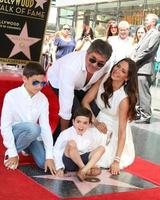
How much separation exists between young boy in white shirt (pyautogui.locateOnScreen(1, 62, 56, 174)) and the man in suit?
3.21 m

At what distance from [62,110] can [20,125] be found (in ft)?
1.24

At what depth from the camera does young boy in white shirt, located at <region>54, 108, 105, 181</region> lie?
2832 mm

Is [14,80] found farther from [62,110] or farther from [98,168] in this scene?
[98,168]

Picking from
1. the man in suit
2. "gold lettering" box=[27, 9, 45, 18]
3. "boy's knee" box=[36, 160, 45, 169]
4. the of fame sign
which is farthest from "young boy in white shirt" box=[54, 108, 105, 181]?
the man in suit

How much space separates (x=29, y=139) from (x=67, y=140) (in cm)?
26

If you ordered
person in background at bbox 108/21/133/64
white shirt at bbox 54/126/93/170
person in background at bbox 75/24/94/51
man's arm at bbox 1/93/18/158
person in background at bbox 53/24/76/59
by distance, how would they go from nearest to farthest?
man's arm at bbox 1/93/18/158
white shirt at bbox 54/126/93/170
person in background at bbox 108/21/133/64
person in background at bbox 75/24/94/51
person in background at bbox 53/24/76/59

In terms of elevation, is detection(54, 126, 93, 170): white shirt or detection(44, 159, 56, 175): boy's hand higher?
detection(54, 126, 93, 170): white shirt

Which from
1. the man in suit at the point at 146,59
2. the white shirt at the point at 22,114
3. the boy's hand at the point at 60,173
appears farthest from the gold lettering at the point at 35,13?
the man in suit at the point at 146,59

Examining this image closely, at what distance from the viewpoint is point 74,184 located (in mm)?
2719

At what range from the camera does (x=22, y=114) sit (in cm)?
296

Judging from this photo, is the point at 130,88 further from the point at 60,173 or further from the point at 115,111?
the point at 60,173

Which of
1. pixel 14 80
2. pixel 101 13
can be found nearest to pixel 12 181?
pixel 14 80

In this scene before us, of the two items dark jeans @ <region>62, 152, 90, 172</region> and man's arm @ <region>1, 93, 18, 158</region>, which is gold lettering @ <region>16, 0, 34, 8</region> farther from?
dark jeans @ <region>62, 152, 90, 172</region>

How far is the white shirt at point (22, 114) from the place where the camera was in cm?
284
